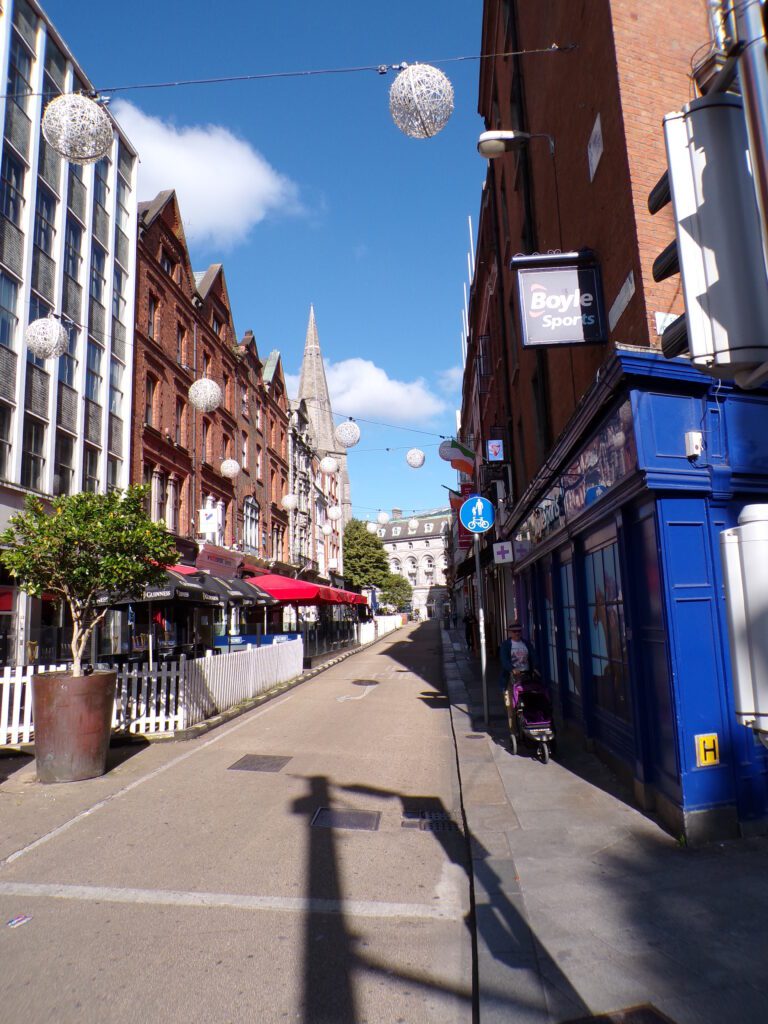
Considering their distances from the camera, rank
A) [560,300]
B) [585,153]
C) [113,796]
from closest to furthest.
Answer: [113,796], [560,300], [585,153]

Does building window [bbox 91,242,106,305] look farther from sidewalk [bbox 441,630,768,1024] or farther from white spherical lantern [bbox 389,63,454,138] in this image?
sidewalk [bbox 441,630,768,1024]

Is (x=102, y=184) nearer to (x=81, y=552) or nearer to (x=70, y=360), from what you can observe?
(x=70, y=360)

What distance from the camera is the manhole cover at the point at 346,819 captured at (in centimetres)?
656

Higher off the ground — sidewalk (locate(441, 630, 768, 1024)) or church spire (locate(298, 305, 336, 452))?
church spire (locate(298, 305, 336, 452))

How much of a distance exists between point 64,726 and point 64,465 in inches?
552

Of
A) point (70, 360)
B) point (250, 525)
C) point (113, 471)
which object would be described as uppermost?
point (70, 360)

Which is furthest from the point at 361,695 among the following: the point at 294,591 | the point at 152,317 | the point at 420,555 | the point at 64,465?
the point at 420,555

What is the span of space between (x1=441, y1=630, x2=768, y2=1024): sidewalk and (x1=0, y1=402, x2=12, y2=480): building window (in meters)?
15.4

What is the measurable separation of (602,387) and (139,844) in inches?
235

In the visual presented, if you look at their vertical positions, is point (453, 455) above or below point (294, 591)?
above

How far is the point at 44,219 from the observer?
787 inches

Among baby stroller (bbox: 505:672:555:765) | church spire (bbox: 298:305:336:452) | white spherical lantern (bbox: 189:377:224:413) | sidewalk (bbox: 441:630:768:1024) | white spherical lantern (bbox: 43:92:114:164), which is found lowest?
sidewalk (bbox: 441:630:768:1024)

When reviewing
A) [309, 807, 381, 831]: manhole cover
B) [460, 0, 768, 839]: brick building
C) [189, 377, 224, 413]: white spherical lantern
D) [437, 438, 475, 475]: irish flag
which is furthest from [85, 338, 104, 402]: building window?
[309, 807, 381, 831]: manhole cover

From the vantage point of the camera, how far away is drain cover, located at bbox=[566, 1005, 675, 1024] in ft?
10.7
